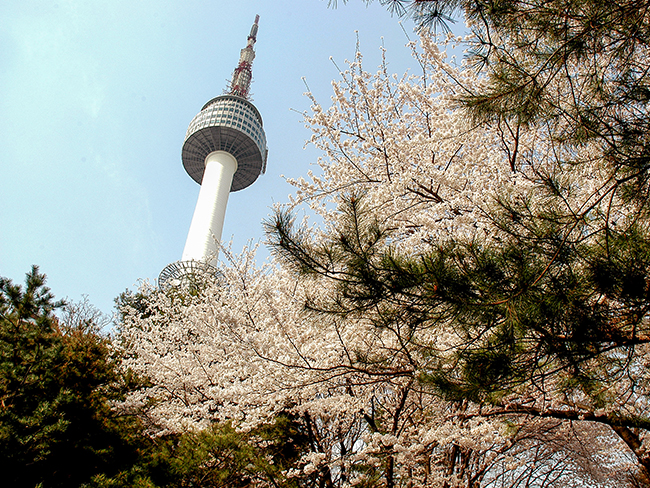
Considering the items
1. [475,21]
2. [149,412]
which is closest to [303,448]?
[149,412]

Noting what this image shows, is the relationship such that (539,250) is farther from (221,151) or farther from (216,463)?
(221,151)

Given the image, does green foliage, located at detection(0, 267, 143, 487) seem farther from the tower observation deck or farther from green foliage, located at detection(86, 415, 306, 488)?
the tower observation deck

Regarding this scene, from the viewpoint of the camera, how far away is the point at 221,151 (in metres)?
34.5

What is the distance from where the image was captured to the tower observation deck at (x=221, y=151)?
29422 mm

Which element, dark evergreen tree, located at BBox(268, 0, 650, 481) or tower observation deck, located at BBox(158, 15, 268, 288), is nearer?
dark evergreen tree, located at BBox(268, 0, 650, 481)

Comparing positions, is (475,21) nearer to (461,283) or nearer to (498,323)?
(461,283)

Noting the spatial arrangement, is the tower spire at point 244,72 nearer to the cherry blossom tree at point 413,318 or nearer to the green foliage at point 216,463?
the cherry blossom tree at point 413,318

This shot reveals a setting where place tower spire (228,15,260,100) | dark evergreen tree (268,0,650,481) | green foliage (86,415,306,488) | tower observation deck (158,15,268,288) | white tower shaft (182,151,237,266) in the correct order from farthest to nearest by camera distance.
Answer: tower spire (228,15,260,100)
tower observation deck (158,15,268,288)
white tower shaft (182,151,237,266)
green foliage (86,415,306,488)
dark evergreen tree (268,0,650,481)

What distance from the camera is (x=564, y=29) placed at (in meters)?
2.18

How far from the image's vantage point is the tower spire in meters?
37.3

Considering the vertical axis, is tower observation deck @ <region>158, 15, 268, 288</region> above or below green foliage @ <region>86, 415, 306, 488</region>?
above

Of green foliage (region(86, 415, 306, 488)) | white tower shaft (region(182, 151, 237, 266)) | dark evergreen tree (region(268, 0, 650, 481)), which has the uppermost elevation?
white tower shaft (region(182, 151, 237, 266))

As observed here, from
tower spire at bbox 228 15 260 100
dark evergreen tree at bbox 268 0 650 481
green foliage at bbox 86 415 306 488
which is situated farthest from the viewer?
tower spire at bbox 228 15 260 100

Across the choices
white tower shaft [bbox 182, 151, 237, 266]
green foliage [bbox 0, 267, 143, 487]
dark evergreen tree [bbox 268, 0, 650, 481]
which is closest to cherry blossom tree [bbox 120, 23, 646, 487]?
dark evergreen tree [bbox 268, 0, 650, 481]
